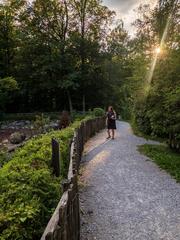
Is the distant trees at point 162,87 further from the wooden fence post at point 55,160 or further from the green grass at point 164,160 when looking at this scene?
the wooden fence post at point 55,160

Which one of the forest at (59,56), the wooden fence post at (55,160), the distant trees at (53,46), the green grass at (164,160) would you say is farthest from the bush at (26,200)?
the distant trees at (53,46)

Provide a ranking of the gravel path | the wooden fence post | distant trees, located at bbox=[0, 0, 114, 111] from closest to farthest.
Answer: the gravel path
the wooden fence post
distant trees, located at bbox=[0, 0, 114, 111]

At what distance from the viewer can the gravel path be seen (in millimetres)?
5918

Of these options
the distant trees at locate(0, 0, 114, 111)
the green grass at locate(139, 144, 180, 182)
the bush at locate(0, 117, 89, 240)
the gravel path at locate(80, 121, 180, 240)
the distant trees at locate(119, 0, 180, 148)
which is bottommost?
the gravel path at locate(80, 121, 180, 240)

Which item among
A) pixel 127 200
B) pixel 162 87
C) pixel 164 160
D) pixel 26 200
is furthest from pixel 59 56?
pixel 26 200

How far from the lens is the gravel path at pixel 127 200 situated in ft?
19.4

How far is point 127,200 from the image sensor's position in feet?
24.6

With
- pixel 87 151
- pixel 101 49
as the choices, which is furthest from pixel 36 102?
pixel 87 151

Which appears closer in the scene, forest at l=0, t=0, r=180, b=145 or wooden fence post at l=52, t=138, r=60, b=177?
wooden fence post at l=52, t=138, r=60, b=177

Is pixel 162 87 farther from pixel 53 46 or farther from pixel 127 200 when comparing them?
pixel 53 46

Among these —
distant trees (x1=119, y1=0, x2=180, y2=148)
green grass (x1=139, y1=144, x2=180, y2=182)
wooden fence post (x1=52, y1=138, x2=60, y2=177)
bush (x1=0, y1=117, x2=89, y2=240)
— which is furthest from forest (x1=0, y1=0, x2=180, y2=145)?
bush (x1=0, y1=117, x2=89, y2=240)

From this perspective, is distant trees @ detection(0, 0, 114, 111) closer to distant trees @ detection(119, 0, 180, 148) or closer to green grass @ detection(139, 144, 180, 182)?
distant trees @ detection(119, 0, 180, 148)

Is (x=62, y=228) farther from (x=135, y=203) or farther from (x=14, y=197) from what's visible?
(x=135, y=203)

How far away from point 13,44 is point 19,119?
11.1 meters
